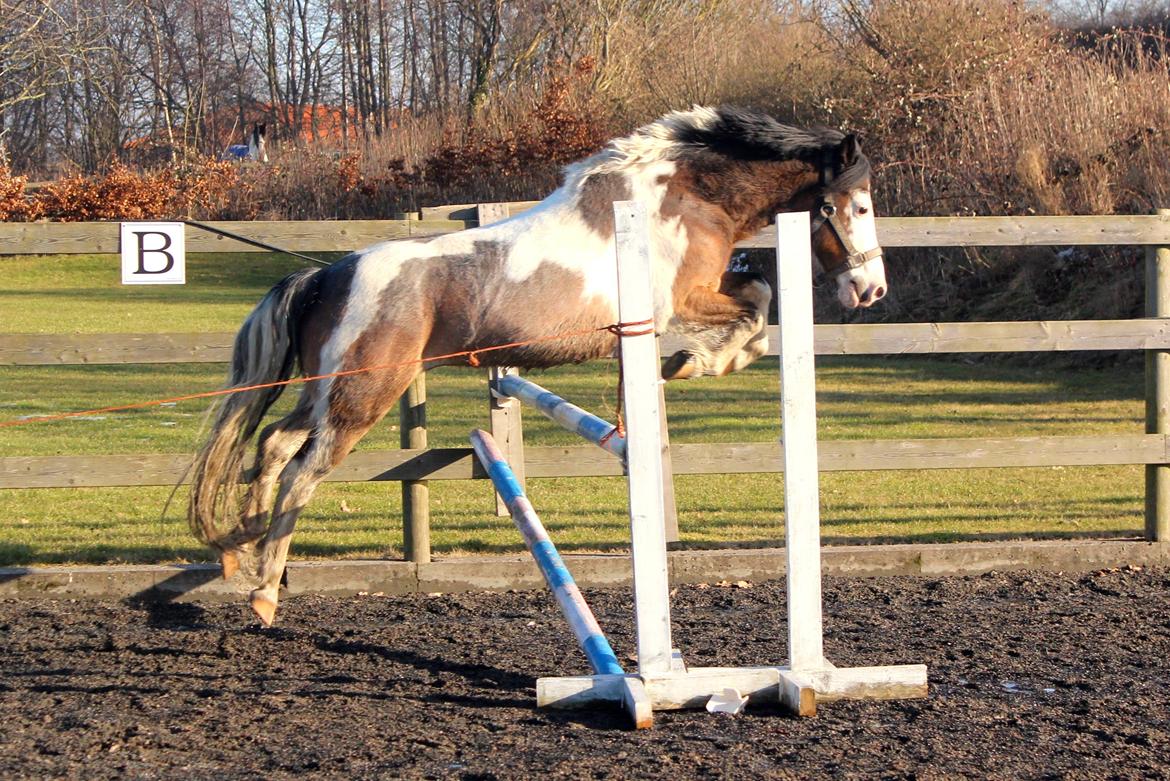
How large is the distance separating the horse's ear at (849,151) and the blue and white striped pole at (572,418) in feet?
4.83

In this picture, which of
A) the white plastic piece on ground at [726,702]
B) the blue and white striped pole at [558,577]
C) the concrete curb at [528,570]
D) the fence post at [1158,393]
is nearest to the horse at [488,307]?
the blue and white striped pole at [558,577]

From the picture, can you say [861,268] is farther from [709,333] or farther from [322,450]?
[322,450]

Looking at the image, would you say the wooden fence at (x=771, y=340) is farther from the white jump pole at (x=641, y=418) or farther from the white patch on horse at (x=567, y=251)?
the white jump pole at (x=641, y=418)

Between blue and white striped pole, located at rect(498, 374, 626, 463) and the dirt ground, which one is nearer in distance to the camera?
the dirt ground

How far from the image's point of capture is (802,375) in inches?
153

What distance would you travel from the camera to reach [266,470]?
481 cm

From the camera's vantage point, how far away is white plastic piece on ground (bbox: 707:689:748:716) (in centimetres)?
386

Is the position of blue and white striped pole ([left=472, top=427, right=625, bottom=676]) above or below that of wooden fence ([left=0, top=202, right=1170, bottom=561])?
below

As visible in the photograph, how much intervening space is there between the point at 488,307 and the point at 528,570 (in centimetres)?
155

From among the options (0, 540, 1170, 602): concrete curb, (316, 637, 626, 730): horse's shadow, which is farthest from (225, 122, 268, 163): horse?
(316, 637, 626, 730): horse's shadow

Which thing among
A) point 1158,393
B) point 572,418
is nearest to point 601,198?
point 572,418

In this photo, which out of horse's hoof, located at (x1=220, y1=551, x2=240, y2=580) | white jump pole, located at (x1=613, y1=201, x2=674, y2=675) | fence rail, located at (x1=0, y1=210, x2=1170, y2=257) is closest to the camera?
white jump pole, located at (x1=613, y1=201, x2=674, y2=675)

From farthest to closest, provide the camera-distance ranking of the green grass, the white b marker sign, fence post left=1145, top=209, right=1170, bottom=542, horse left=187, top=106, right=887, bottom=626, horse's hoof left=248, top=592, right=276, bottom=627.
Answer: the green grass < fence post left=1145, top=209, right=1170, bottom=542 < the white b marker sign < horse left=187, top=106, right=887, bottom=626 < horse's hoof left=248, top=592, right=276, bottom=627

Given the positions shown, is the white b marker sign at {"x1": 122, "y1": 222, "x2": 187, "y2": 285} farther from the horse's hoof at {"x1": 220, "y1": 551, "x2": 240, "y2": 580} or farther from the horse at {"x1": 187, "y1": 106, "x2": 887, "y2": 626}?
the horse's hoof at {"x1": 220, "y1": 551, "x2": 240, "y2": 580}
